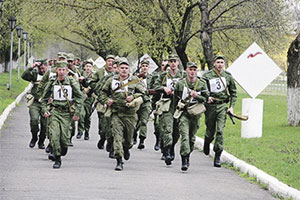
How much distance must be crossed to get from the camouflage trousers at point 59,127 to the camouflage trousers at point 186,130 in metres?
1.80

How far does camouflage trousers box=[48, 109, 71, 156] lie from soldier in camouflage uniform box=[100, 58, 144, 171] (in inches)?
26.3

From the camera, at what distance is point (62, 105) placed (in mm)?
12367

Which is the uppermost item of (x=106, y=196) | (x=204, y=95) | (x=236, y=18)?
(x=236, y=18)

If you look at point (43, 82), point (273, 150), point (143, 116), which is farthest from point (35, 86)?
point (273, 150)

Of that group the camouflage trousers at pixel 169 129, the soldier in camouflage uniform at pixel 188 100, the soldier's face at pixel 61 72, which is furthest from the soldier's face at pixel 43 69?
the soldier in camouflage uniform at pixel 188 100

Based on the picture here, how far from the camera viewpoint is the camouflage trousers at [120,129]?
40.1 ft

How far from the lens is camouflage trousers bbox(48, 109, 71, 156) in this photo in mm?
12258

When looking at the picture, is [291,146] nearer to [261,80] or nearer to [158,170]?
[261,80]

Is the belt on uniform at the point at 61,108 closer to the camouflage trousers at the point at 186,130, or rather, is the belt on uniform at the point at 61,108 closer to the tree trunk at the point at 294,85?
the camouflage trousers at the point at 186,130

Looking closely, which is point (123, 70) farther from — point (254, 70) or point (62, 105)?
point (254, 70)

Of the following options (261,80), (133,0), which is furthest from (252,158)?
(133,0)

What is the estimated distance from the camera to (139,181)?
35.9ft

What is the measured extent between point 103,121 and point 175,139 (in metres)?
2.09

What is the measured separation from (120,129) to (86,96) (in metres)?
5.67
